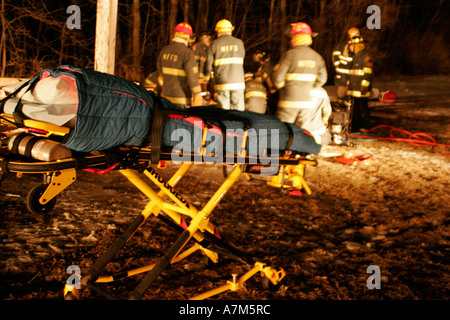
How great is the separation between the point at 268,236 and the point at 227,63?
314 cm

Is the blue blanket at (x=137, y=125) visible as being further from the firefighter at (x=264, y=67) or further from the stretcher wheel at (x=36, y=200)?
the firefighter at (x=264, y=67)

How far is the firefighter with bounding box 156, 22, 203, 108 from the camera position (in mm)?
5406

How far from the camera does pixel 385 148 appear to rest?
711cm

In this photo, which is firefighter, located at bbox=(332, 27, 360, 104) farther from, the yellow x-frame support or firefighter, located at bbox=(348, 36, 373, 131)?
the yellow x-frame support

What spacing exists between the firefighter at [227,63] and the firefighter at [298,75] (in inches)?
35.5

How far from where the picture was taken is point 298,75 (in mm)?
4754

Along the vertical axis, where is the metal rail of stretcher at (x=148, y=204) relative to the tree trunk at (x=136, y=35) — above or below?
below

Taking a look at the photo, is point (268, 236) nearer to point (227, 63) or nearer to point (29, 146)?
point (29, 146)

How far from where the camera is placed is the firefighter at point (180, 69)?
5.41 meters

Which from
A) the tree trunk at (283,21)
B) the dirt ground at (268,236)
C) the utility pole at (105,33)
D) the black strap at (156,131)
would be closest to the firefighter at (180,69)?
the utility pole at (105,33)

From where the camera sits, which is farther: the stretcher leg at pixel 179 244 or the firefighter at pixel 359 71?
the firefighter at pixel 359 71
